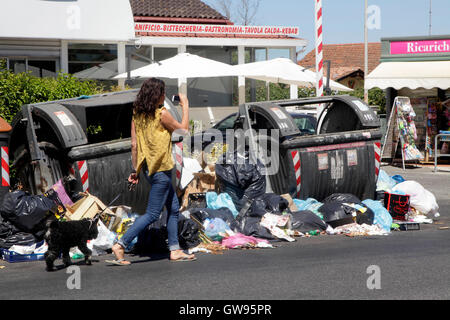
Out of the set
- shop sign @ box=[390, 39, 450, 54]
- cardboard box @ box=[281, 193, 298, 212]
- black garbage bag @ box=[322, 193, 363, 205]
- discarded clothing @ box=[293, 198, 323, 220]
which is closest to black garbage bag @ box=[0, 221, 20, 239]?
cardboard box @ box=[281, 193, 298, 212]

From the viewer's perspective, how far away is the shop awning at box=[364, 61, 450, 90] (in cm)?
1594

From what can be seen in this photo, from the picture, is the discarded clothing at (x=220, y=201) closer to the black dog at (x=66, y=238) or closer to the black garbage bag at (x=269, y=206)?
the black garbage bag at (x=269, y=206)

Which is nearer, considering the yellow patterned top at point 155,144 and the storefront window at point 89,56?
the yellow patterned top at point 155,144

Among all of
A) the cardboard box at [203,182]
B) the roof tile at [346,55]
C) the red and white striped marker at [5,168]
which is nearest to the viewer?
the red and white striped marker at [5,168]

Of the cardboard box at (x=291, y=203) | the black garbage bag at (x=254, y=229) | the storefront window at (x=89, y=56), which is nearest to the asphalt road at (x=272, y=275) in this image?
the black garbage bag at (x=254, y=229)

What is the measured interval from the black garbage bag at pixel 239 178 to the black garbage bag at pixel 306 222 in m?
0.72

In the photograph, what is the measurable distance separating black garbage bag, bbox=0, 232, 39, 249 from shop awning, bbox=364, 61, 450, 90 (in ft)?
36.4

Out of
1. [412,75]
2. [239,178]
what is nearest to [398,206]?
[239,178]

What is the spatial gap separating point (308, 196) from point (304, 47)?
15.5 metres

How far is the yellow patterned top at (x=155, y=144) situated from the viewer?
6.52 m

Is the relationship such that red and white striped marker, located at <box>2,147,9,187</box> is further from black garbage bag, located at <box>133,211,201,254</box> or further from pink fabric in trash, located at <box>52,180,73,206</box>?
black garbage bag, located at <box>133,211,201,254</box>

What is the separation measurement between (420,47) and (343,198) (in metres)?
9.52

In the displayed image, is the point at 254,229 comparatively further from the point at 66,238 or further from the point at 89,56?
the point at 89,56

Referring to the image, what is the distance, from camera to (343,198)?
8930 mm
